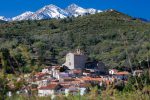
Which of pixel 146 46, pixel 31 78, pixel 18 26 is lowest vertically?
pixel 31 78

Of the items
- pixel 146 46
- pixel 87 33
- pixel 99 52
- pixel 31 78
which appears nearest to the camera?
pixel 31 78

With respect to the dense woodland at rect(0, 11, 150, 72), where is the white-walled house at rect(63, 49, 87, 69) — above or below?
below

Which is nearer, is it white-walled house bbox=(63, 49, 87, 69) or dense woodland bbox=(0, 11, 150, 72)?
white-walled house bbox=(63, 49, 87, 69)

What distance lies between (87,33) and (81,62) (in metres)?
29.5

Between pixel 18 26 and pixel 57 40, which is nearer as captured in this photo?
pixel 57 40

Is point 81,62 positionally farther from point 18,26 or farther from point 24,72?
point 24,72

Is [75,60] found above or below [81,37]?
below

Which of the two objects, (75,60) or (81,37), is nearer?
(75,60)

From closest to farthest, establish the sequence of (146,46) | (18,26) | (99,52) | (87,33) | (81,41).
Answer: (146,46) < (99,52) < (81,41) < (87,33) < (18,26)

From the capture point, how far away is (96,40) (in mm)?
80875

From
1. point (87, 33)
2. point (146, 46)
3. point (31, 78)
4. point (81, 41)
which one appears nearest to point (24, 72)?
point (31, 78)

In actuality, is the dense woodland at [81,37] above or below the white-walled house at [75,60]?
above

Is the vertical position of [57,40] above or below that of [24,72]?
above

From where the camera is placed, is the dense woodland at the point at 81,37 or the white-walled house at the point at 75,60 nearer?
the white-walled house at the point at 75,60
